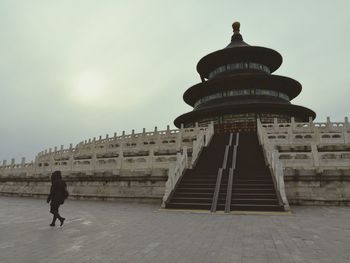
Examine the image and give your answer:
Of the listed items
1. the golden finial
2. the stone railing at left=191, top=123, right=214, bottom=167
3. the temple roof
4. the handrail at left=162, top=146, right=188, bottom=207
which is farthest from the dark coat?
the golden finial

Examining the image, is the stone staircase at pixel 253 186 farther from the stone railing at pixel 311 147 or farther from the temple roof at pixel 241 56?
the temple roof at pixel 241 56

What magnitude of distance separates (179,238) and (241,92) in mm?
30014

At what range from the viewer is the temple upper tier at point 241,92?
30.8 m

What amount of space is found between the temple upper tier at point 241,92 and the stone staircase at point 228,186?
51.0 feet

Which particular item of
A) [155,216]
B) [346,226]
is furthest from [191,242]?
[346,226]

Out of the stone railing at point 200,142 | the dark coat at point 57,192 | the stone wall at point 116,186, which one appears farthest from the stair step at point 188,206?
the stone railing at point 200,142

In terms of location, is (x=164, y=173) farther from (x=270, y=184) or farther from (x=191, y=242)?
(x=191, y=242)

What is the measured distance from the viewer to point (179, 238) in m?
6.10

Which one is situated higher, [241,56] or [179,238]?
[241,56]

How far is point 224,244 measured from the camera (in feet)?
18.2

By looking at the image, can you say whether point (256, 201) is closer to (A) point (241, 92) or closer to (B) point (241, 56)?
(A) point (241, 92)

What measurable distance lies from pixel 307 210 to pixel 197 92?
2781 centimetres

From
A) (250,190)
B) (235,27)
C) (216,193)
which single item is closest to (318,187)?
(250,190)

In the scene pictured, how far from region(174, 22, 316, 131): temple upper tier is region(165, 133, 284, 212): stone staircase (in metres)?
15.5
